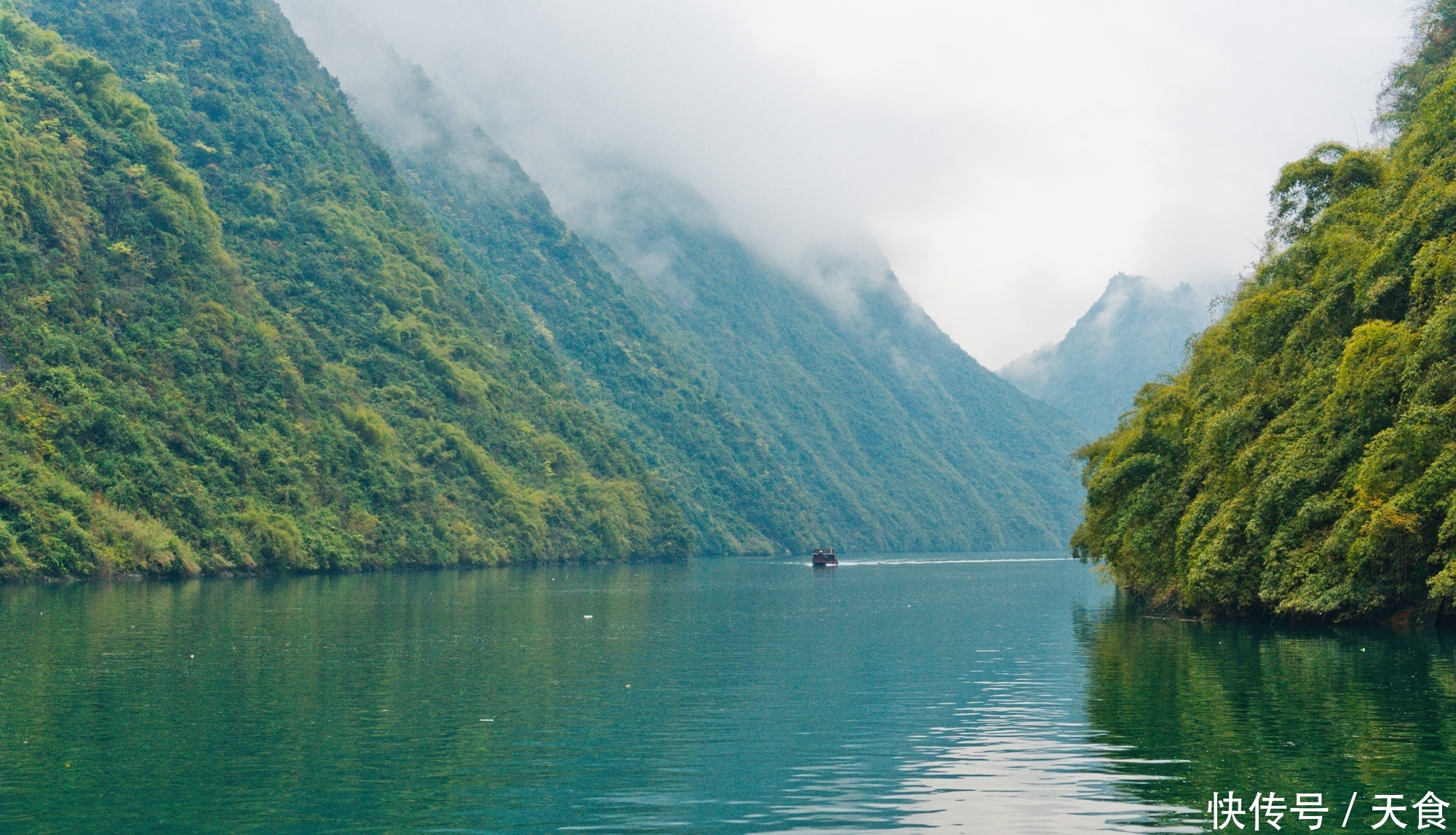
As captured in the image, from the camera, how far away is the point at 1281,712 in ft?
113

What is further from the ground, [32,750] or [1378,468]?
[1378,468]

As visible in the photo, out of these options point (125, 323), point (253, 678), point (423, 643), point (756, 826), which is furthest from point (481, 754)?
point (125, 323)

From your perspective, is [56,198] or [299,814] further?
[56,198]

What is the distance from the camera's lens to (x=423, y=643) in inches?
2210

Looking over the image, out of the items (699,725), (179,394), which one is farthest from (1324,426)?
(179,394)

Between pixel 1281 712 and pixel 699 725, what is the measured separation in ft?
46.0

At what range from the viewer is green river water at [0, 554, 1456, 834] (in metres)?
24.4

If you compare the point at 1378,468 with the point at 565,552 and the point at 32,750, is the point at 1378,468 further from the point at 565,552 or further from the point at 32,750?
the point at 565,552

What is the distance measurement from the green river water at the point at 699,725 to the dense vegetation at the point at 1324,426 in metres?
2.67

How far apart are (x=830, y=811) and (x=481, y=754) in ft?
28.7

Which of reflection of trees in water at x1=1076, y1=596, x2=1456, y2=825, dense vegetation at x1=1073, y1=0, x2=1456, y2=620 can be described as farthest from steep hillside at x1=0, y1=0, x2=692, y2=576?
reflection of trees in water at x1=1076, y1=596, x2=1456, y2=825

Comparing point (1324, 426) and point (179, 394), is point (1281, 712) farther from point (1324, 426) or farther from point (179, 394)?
point (179, 394)

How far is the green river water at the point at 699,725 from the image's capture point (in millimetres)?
24438

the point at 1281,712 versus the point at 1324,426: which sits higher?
the point at 1324,426
